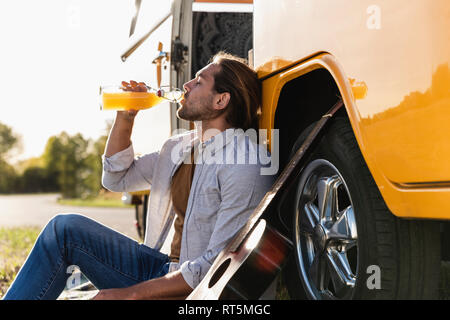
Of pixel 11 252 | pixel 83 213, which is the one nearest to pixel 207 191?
pixel 11 252

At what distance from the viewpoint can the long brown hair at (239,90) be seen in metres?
2.56

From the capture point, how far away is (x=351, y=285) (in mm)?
1903

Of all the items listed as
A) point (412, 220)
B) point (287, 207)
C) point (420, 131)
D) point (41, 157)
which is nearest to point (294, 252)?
point (287, 207)

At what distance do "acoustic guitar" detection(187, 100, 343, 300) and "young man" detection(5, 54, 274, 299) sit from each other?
0.72 feet

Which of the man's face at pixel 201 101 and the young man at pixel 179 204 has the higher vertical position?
the man's face at pixel 201 101

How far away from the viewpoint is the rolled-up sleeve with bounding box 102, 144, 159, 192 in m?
2.93

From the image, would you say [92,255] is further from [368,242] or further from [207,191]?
[368,242]

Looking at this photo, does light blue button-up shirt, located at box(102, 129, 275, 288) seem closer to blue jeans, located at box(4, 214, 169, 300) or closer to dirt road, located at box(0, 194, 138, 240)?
blue jeans, located at box(4, 214, 169, 300)

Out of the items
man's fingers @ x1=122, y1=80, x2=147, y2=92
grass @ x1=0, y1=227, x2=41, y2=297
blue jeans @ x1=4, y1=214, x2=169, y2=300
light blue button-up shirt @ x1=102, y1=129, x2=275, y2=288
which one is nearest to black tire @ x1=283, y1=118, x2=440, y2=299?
light blue button-up shirt @ x1=102, y1=129, x2=275, y2=288

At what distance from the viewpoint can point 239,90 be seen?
259cm

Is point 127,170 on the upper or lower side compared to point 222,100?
lower

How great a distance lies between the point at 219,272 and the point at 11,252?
15.0ft

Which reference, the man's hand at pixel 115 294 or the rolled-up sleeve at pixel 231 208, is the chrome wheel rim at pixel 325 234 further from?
the man's hand at pixel 115 294

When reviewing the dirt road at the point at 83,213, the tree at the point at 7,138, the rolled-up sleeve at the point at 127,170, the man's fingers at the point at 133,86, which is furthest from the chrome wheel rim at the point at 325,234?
the tree at the point at 7,138
